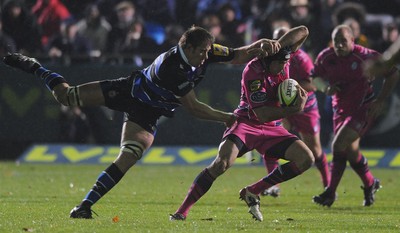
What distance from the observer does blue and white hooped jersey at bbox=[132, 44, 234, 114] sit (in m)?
10.8

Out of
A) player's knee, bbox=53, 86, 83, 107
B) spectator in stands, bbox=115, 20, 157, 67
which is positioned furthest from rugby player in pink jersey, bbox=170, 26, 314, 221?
spectator in stands, bbox=115, 20, 157, 67

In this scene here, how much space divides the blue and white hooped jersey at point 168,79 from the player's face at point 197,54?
2.8 inches

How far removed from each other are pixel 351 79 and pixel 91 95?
440cm

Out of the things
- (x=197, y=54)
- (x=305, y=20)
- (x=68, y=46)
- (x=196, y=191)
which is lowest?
(x=68, y=46)

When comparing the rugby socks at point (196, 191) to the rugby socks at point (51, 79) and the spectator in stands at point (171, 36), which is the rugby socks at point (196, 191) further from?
the spectator in stands at point (171, 36)

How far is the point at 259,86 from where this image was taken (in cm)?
1141

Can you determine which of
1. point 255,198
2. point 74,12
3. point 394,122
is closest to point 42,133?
point 74,12

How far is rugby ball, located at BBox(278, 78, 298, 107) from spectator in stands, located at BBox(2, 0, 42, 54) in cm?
1080

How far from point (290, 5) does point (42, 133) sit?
5.54 meters

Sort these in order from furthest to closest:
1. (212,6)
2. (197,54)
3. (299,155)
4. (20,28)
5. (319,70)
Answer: (212,6) → (20,28) → (319,70) → (299,155) → (197,54)

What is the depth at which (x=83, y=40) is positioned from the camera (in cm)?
2134

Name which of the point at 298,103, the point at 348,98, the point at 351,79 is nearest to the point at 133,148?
the point at 298,103

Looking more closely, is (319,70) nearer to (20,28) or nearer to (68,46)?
(68,46)

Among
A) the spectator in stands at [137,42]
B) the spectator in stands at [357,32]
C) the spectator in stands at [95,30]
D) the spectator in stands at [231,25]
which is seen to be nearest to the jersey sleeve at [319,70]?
the spectator in stands at [357,32]
